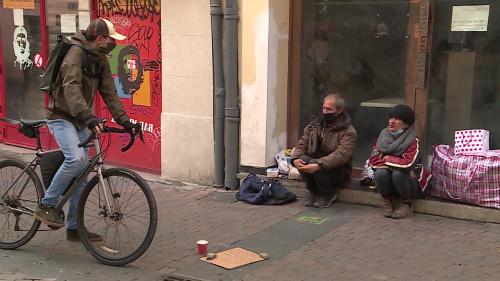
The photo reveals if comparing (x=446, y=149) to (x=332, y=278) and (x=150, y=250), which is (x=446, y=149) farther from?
(x=150, y=250)

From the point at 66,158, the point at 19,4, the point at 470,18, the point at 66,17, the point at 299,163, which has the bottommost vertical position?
the point at 299,163

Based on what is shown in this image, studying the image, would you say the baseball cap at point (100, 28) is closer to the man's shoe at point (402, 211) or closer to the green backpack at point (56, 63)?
the green backpack at point (56, 63)

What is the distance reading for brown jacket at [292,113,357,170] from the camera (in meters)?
5.85

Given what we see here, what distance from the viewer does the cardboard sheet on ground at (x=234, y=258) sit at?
15.3 feet

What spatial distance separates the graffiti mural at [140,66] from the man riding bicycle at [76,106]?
257 cm

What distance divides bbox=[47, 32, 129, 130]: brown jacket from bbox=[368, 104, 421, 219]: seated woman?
238 cm

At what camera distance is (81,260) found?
15.9 ft

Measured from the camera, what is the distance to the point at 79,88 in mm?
4582

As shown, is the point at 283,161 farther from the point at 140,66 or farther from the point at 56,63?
the point at 56,63

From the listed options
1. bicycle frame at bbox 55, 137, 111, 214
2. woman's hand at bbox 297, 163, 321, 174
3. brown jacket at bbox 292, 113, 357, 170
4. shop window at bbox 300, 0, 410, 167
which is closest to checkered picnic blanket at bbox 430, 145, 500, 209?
brown jacket at bbox 292, 113, 357, 170

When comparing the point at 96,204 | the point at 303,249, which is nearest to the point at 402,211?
the point at 303,249

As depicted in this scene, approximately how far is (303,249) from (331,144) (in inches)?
53.4

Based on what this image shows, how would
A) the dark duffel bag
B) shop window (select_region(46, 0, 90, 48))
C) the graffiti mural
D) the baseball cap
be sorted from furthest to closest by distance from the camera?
1. shop window (select_region(46, 0, 90, 48))
2. the graffiti mural
3. the dark duffel bag
4. the baseball cap

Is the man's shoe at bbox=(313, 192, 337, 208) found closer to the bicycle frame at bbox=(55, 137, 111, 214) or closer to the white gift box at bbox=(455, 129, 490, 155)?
the white gift box at bbox=(455, 129, 490, 155)
